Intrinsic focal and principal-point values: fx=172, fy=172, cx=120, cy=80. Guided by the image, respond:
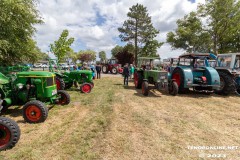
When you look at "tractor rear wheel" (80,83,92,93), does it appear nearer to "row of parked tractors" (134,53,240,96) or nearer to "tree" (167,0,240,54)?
"row of parked tractors" (134,53,240,96)

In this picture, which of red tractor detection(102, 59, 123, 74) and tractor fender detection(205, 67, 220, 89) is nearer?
tractor fender detection(205, 67, 220, 89)

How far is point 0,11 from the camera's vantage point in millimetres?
9734

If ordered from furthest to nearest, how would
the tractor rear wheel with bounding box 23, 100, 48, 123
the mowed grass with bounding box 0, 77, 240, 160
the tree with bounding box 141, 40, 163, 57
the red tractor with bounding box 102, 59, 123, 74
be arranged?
the tree with bounding box 141, 40, 163, 57, the red tractor with bounding box 102, 59, 123, 74, the tractor rear wheel with bounding box 23, 100, 48, 123, the mowed grass with bounding box 0, 77, 240, 160

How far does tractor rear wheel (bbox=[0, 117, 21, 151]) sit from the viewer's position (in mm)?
3150

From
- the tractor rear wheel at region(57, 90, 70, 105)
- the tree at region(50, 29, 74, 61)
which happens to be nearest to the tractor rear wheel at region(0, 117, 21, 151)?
the tractor rear wheel at region(57, 90, 70, 105)

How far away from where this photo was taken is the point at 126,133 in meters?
3.93

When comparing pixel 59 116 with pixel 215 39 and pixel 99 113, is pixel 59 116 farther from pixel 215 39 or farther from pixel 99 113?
pixel 215 39

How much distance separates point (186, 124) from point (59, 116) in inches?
142

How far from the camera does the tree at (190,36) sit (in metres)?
24.3

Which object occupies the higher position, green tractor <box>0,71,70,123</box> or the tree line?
the tree line

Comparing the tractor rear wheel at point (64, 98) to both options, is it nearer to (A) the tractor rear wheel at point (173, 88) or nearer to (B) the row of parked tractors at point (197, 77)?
(B) the row of parked tractors at point (197, 77)

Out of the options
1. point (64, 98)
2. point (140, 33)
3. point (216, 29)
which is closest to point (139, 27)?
point (140, 33)

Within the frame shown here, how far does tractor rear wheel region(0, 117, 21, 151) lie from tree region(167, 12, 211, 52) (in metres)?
25.3

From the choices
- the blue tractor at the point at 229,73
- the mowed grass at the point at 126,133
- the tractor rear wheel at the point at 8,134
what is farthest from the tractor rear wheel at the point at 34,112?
the blue tractor at the point at 229,73
